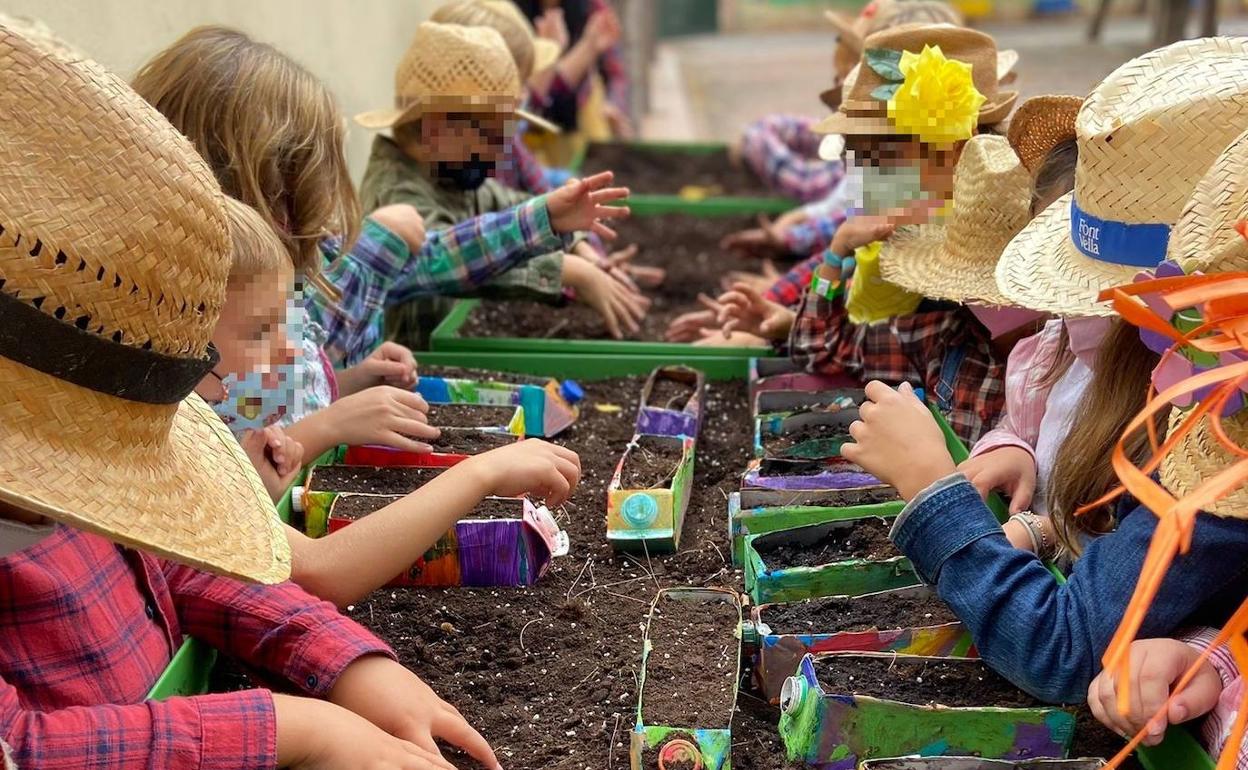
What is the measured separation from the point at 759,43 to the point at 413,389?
1217 cm

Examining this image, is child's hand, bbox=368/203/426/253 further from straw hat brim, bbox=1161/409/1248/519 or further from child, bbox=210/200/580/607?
straw hat brim, bbox=1161/409/1248/519

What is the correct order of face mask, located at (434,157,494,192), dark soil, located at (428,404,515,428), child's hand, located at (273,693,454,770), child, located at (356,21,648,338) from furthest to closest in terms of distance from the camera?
face mask, located at (434,157,494,192), child, located at (356,21,648,338), dark soil, located at (428,404,515,428), child's hand, located at (273,693,454,770)

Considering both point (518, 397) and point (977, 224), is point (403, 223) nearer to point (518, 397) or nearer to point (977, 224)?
point (518, 397)

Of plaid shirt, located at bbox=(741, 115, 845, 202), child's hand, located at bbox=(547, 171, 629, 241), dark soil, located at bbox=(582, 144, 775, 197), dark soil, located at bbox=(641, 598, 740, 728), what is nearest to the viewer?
dark soil, located at bbox=(641, 598, 740, 728)

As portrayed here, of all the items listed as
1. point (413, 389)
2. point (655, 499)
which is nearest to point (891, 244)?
point (655, 499)

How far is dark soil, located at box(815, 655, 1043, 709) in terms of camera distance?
1570 mm

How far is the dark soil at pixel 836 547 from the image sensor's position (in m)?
1.95

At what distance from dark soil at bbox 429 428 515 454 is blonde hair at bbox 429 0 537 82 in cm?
158

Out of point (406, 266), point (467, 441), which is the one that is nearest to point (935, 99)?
point (467, 441)

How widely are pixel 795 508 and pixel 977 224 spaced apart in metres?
0.65

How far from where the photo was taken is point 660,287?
444 centimetres

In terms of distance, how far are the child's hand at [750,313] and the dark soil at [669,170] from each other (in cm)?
264

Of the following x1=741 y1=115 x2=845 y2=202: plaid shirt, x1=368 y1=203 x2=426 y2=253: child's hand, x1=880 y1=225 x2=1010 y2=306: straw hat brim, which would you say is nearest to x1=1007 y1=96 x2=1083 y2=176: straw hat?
x1=880 y1=225 x2=1010 y2=306: straw hat brim

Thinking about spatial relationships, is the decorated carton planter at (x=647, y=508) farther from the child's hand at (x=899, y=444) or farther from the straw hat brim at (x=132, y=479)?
the straw hat brim at (x=132, y=479)
